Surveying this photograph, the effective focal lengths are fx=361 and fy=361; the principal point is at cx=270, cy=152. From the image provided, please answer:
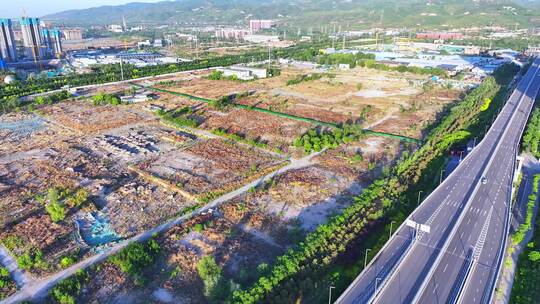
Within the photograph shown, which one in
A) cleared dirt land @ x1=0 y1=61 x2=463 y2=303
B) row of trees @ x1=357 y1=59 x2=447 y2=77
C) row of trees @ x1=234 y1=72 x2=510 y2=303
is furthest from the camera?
row of trees @ x1=357 y1=59 x2=447 y2=77

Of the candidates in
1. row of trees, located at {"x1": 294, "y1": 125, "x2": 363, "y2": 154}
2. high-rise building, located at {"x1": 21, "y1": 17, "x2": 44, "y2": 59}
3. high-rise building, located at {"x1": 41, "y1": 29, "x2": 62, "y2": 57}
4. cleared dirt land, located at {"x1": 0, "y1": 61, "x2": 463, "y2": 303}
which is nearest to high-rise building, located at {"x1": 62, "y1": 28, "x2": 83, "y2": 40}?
high-rise building, located at {"x1": 41, "y1": 29, "x2": 62, "y2": 57}

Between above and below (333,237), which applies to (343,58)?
above

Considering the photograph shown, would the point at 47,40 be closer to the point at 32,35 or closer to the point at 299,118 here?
the point at 32,35

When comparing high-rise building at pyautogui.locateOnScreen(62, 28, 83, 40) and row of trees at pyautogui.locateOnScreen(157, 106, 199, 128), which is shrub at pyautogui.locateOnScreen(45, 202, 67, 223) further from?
high-rise building at pyautogui.locateOnScreen(62, 28, 83, 40)

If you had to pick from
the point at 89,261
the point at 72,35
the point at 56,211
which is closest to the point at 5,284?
the point at 89,261

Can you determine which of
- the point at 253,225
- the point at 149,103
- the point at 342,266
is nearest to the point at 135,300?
the point at 253,225

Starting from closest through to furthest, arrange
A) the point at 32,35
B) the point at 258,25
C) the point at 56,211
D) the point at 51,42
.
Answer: the point at 56,211
the point at 32,35
the point at 51,42
the point at 258,25

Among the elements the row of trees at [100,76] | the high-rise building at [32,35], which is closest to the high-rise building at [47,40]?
the high-rise building at [32,35]

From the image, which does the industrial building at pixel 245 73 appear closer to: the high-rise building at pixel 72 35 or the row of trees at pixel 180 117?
the row of trees at pixel 180 117
